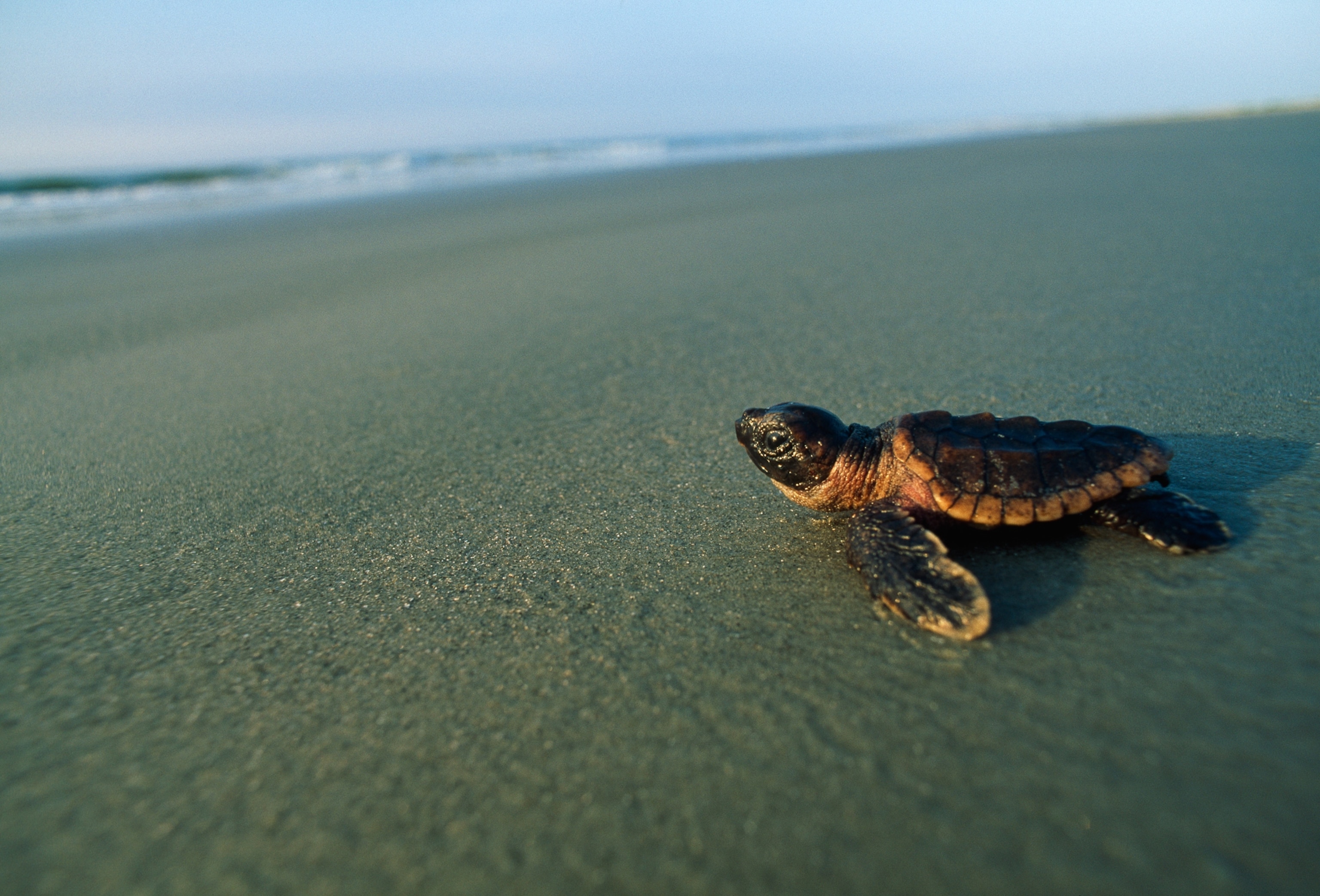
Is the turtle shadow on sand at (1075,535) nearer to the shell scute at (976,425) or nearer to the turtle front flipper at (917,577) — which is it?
the turtle front flipper at (917,577)

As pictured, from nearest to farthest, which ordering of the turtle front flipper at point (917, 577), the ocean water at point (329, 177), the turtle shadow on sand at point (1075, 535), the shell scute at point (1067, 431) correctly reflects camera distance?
the turtle front flipper at point (917, 577), the turtle shadow on sand at point (1075, 535), the shell scute at point (1067, 431), the ocean water at point (329, 177)

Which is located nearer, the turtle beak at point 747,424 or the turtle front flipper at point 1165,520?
the turtle front flipper at point 1165,520

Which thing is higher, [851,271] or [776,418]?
[776,418]

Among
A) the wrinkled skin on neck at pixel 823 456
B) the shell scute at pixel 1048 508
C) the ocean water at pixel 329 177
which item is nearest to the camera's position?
the shell scute at pixel 1048 508

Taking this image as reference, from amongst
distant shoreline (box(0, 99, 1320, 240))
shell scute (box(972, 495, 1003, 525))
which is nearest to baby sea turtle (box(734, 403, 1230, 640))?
shell scute (box(972, 495, 1003, 525))

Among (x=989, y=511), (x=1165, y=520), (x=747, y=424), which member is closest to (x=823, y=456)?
(x=747, y=424)

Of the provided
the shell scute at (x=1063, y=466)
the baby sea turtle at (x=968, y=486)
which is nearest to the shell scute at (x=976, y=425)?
the baby sea turtle at (x=968, y=486)

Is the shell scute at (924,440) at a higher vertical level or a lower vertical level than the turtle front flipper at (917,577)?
higher

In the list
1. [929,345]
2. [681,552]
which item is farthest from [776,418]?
[929,345]

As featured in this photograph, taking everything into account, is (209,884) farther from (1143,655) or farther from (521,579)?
(1143,655)
